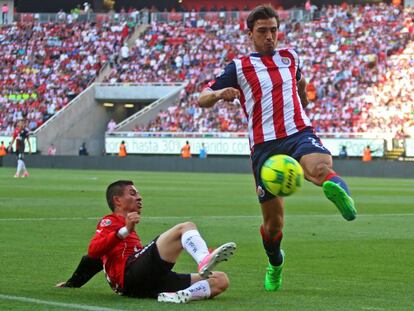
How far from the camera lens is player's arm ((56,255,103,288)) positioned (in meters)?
9.62

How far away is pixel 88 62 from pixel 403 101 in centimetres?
2380

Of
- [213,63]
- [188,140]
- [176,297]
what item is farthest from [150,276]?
[213,63]

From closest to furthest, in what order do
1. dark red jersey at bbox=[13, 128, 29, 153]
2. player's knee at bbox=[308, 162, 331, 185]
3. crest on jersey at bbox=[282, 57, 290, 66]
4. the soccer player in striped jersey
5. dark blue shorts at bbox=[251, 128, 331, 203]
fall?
player's knee at bbox=[308, 162, 331, 185] < dark blue shorts at bbox=[251, 128, 331, 203] < the soccer player in striped jersey < crest on jersey at bbox=[282, 57, 290, 66] < dark red jersey at bbox=[13, 128, 29, 153]

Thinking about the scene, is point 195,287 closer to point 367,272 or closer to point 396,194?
point 367,272

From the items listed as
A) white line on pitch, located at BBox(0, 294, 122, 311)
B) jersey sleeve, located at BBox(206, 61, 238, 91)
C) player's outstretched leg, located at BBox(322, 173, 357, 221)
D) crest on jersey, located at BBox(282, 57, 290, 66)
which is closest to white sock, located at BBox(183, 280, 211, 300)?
white line on pitch, located at BBox(0, 294, 122, 311)

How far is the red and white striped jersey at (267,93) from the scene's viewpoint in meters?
9.95

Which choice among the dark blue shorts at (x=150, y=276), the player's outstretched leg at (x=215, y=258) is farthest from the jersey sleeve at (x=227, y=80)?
the player's outstretched leg at (x=215, y=258)

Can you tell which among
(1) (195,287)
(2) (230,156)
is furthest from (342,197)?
(2) (230,156)

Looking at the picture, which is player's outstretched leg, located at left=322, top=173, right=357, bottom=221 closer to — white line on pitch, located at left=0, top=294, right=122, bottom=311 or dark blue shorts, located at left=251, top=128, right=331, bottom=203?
dark blue shorts, located at left=251, top=128, right=331, bottom=203

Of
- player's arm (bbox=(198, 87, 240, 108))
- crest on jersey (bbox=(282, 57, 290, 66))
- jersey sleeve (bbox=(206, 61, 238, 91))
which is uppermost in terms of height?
crest on jersey (bbox=(282, 57, 290, 66))

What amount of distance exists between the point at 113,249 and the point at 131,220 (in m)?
0.41

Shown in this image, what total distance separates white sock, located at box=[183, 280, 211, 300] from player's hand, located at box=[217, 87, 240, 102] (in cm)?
159

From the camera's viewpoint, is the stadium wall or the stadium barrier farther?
the stadium wall

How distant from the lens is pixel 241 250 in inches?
554
